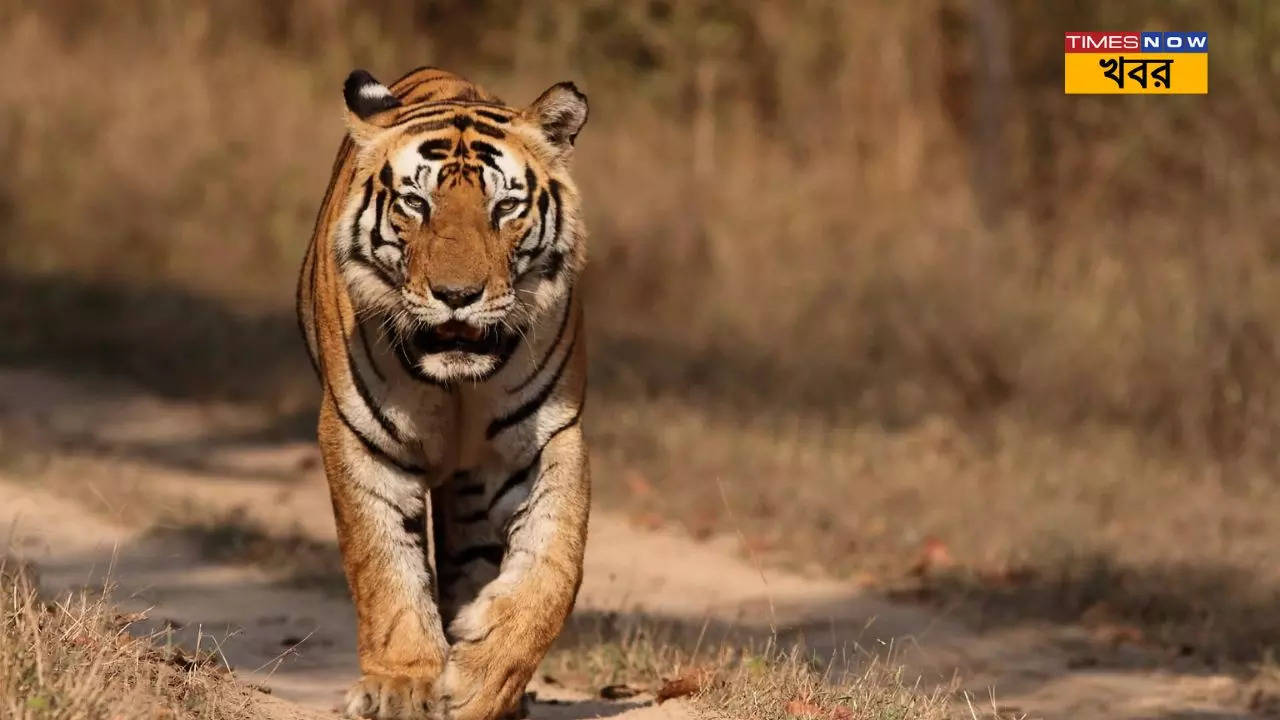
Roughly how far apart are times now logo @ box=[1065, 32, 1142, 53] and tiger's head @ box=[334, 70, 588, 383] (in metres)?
7.33

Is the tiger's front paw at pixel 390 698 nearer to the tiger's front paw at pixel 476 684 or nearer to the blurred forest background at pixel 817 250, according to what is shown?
the tiger's front paw at pixel 476 684

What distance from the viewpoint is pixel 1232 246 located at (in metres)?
9.98

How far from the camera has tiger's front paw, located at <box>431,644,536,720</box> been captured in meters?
4.45

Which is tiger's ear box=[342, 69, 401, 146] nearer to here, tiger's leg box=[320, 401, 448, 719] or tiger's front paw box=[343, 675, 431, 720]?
tiger's leg box=[320, 401, 448, 719]

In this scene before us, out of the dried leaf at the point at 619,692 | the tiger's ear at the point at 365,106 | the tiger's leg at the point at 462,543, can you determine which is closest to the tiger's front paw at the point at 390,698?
the tiger's leg at the point at 462,543

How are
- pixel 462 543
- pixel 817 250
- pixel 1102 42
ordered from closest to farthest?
pixel 462 543
pixel 1102 42
pixel 817 250

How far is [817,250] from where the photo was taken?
476 inches

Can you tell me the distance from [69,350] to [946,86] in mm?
6056

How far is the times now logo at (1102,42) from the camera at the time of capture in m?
11.6

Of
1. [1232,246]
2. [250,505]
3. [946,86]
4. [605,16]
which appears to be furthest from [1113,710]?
[605,16]

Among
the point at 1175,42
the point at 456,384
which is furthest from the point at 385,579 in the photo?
the point at 1175,42

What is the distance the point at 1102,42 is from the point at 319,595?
696cm

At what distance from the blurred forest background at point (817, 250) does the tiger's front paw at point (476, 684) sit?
10.3ft

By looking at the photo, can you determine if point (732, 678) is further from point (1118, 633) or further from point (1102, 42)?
point (1102, 42)
